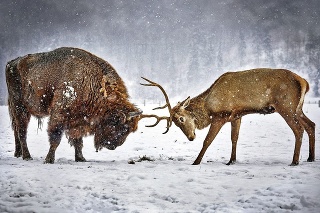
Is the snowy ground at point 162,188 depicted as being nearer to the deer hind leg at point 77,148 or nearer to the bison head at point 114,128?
the deer hind leg at point 77,148

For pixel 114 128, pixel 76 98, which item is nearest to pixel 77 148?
pixel 114 128

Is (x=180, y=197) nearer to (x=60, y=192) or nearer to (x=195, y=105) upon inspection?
(x=60, y=192)

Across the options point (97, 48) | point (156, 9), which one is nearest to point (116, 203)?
point (156, 9)

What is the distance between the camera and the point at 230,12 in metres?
5.90

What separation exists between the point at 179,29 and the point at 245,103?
205 cm

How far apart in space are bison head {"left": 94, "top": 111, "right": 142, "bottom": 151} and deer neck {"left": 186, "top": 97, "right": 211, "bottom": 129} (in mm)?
1017

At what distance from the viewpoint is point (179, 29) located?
639cm

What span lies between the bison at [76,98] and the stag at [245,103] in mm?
750

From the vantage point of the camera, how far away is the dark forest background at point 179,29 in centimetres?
570

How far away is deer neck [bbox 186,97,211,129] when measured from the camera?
5.78 m

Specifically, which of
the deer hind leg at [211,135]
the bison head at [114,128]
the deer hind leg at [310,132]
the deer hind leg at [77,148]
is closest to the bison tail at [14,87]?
the deer hind leg at [77,148]

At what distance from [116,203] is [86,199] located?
31cm

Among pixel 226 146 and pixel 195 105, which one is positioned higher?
pixel 195 105

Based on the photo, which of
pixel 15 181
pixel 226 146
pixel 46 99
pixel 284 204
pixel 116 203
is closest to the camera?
pixel 284 204
